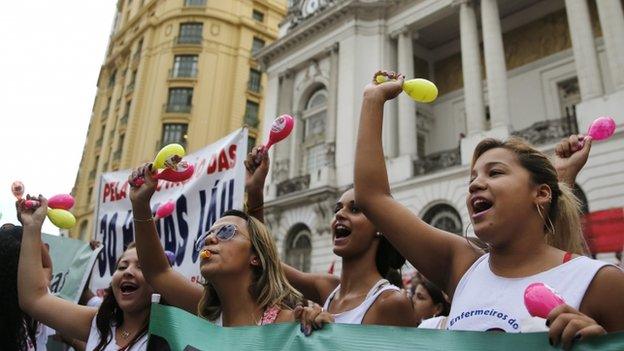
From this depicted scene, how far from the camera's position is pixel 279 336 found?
1.90 m

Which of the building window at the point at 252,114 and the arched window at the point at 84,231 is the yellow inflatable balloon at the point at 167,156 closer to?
the building window at the point at 252,114

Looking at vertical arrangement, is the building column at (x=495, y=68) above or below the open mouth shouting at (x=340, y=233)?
above

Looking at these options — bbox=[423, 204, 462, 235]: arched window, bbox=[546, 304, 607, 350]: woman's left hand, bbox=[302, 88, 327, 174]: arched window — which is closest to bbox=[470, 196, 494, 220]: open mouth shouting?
bbox=[546, 304, 607, 350]: woman's left hand

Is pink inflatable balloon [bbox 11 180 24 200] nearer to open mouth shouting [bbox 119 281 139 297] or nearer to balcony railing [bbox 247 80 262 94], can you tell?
open mouth shouting [bbox 119 281 139 297]

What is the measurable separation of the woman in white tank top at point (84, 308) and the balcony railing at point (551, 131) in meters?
13.6

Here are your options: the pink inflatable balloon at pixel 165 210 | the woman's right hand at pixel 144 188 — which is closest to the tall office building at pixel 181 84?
the pink inflatable balloon at pixel 165 210

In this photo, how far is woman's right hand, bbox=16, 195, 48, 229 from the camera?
2.89 m

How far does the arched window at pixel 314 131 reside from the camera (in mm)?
21167

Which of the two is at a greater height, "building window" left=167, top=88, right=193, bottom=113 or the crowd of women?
"building window" left=167, top=88, right=193, bottom=113

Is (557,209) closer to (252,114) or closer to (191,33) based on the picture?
(252,114)

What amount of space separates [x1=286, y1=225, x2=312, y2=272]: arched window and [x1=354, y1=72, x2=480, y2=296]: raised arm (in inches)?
681

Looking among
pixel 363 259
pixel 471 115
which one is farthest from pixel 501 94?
pixel 363 259

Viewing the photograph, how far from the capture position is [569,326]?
3.88ft

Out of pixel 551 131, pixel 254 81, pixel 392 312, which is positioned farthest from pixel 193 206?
pixel 254 81
